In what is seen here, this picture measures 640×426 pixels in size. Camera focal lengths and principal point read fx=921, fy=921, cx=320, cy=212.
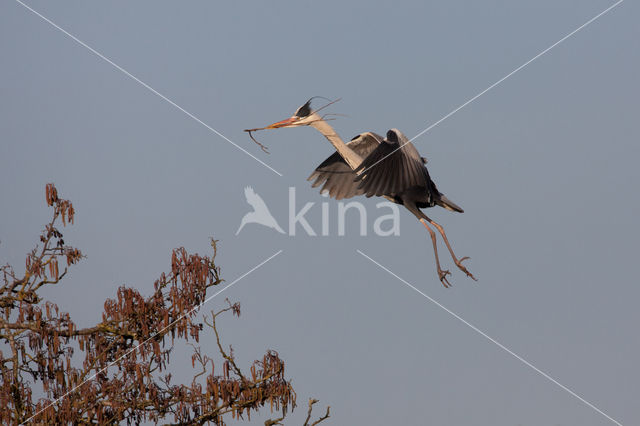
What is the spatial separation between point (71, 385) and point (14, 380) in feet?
2.28

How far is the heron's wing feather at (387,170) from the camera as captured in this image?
11961mm

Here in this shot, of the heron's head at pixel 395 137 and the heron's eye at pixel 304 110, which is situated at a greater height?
the heron's eye at pixel 304 110

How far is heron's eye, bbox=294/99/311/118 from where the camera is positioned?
12613 millimetres

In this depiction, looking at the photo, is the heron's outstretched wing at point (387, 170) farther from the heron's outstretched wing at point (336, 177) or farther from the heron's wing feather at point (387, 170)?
the heron's outstretched wing at point (336, 177)

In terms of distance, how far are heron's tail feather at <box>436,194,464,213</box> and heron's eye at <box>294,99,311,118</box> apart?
7.18 ft

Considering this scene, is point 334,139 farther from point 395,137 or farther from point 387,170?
point 387,170

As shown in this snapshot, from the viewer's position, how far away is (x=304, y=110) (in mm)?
12648

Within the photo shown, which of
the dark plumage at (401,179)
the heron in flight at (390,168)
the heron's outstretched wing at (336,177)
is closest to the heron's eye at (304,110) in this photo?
the heron in flight at (390,168)

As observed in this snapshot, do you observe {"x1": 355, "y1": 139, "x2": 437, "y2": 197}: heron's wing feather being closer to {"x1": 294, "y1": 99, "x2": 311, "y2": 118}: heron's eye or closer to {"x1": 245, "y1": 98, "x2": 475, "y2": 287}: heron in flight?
{"x1": 245, "y1": 98, "x2": 475, "y2": 287}: heron in flight

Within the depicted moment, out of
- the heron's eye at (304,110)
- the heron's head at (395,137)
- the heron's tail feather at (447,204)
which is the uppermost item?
the heron's eye at (304,110)

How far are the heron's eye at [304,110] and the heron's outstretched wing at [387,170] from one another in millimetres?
1240

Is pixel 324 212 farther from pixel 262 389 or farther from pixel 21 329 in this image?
pixel 21 329

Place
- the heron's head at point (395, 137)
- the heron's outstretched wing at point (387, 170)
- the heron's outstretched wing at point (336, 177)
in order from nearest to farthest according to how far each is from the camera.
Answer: the heron's outstretched wing at point (387, 170) → the heron's head at point (395, 137) → the heron's outstretched wing at point (336, 177)

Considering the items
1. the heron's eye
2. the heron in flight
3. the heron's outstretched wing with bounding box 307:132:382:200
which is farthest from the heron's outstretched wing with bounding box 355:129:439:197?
the heron's outstretched wing with bounding box 307:132:382:200
